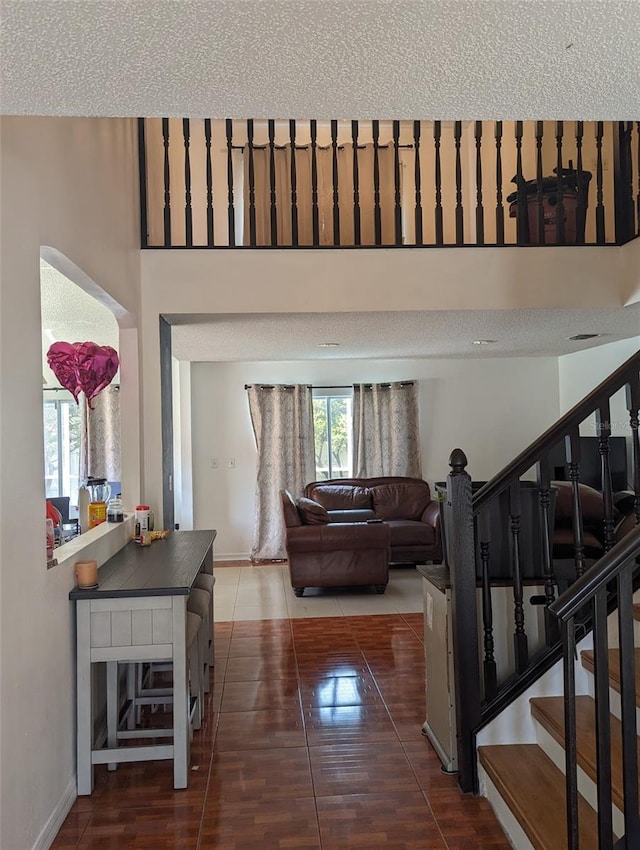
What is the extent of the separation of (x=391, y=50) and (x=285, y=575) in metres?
6.37

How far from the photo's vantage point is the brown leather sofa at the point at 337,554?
609 centimetres

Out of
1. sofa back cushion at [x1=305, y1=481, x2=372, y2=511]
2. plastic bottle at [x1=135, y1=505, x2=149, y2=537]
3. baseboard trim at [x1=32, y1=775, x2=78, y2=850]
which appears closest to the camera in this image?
baseboard trim at [x1=32, y1=775, x2=78, y2=850]

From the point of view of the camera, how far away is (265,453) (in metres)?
8.05

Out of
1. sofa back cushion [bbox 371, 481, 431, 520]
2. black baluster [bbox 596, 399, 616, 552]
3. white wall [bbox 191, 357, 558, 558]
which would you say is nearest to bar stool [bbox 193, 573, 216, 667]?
black baluster [bbox 596, 399, 616, 552]

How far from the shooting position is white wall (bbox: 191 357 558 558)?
322 inches

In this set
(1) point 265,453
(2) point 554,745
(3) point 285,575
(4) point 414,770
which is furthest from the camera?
(1) point 265,453

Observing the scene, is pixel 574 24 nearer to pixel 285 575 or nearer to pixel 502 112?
pixel 502 112

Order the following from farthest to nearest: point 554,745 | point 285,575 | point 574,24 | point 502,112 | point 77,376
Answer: point 285,575 → point 77,376 → point 554,745 → point 502,112 → point 574,24

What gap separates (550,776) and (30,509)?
2.02 meters

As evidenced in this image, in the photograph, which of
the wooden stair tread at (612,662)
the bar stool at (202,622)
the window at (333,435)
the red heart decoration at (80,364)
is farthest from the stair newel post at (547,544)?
the window at (333,435)

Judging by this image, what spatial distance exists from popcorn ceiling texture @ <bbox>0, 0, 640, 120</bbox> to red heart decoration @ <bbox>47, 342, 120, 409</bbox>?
1862 millimetres

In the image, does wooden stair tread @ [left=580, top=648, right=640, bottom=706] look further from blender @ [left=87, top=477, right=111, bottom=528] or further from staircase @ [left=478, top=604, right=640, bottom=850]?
blender @ [left=87, top=477, right=111, bottom=528]

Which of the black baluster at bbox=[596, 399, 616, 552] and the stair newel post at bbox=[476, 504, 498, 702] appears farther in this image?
the stair newel post at bbox=[476, 504, 498, 702]

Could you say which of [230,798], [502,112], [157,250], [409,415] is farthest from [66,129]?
[409,415]
